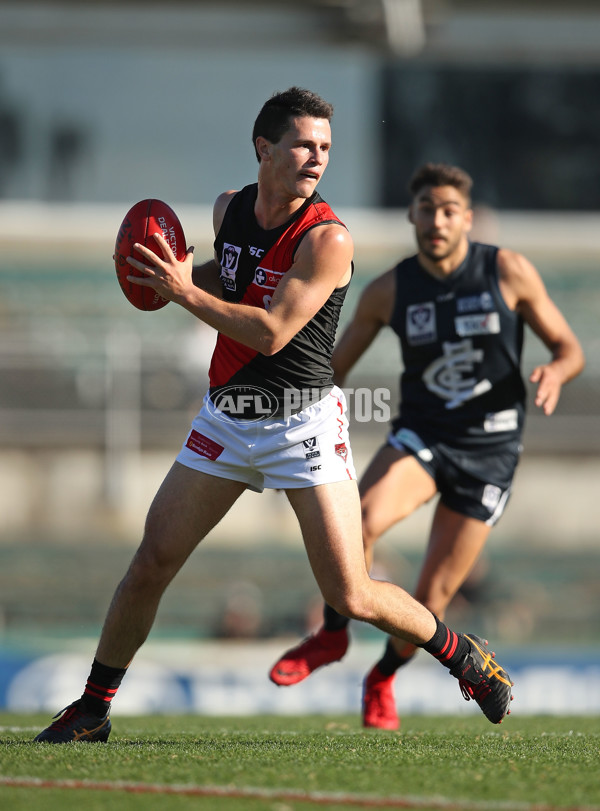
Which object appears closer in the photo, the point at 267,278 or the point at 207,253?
the point at 267,278

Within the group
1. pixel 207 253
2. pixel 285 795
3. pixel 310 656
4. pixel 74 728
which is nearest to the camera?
pixel 285 795

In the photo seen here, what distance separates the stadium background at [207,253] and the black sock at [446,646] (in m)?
5.01

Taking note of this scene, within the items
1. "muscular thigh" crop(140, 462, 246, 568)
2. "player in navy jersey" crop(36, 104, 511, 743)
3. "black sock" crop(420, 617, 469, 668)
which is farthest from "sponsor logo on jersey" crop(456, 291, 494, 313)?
"muscular thigh" crop(140, 462, 246, 568)

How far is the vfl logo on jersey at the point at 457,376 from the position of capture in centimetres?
643

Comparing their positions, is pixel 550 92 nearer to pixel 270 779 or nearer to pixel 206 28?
pixel 206 28

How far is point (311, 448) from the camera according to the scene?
15.5 feet

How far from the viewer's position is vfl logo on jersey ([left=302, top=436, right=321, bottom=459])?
4699mm

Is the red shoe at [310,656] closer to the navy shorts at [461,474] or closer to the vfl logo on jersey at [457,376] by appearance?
the navy shorts at [461,474]

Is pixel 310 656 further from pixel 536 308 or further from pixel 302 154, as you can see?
pixel 302 154

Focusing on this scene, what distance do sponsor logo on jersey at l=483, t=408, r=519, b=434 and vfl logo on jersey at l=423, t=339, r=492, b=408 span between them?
156mm

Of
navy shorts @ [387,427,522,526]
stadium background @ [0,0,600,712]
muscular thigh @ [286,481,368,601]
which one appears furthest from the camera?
stadium background @ [0,0,600,712]

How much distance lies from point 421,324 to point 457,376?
0.36 m

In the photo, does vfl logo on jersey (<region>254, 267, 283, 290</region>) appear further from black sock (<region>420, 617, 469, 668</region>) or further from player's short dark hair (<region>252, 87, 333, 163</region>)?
black sock (<region>420, 617, 469, 668</region>)

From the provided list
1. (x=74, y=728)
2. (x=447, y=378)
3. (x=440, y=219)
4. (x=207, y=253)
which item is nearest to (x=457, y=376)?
(x=447, y=378)
